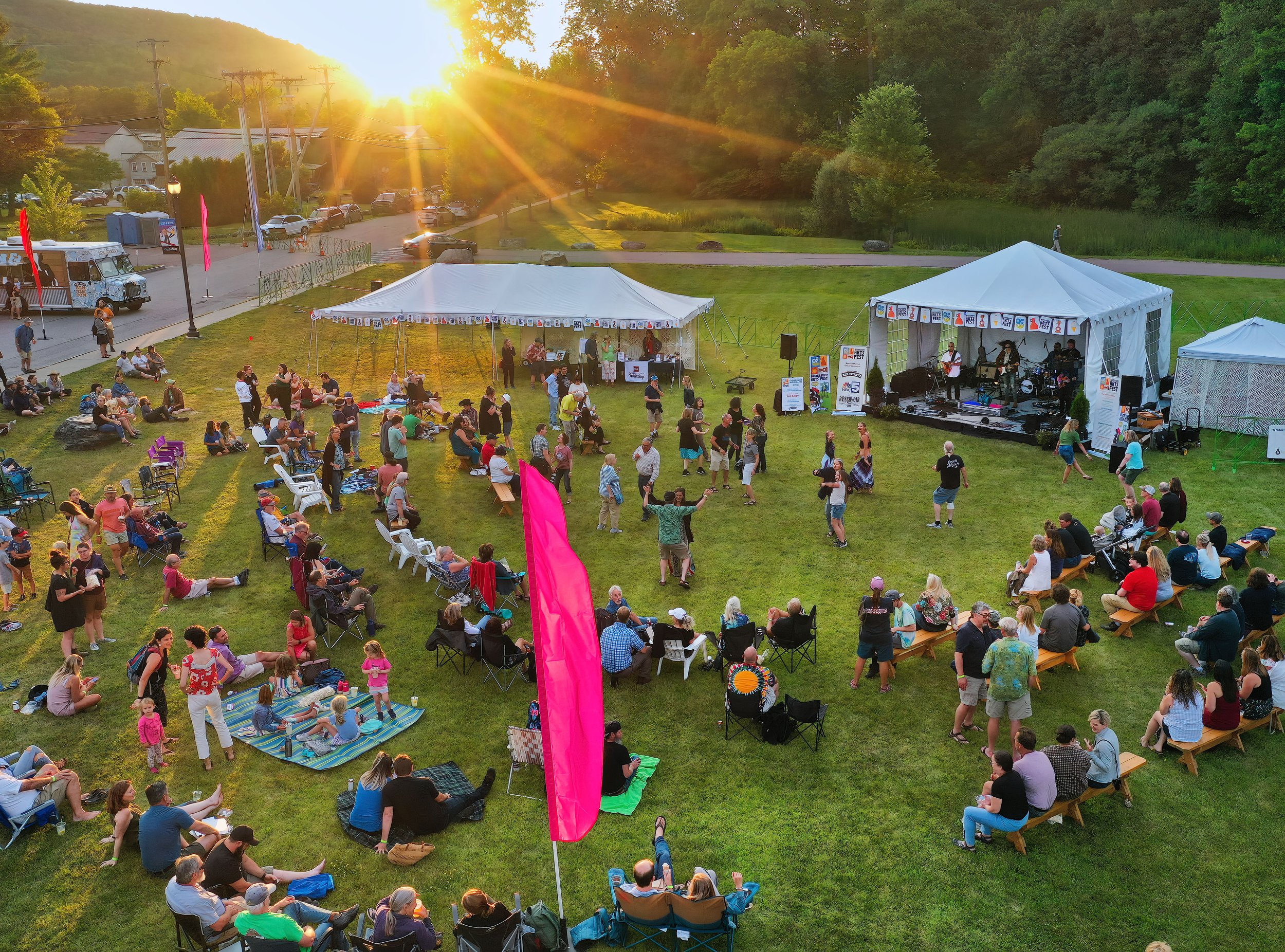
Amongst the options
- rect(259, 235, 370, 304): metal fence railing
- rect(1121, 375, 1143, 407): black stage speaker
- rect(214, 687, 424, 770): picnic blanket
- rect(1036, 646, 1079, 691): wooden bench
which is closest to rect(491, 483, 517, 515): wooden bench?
rect(214, 687, 424, 770): picnic blanket

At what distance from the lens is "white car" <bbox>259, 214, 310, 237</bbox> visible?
53.3 meters

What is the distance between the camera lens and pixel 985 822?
836cm

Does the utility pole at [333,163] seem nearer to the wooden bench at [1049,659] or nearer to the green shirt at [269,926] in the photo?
the wooden bench at [1049,659]

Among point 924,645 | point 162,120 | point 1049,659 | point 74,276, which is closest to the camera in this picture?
point 1049,659

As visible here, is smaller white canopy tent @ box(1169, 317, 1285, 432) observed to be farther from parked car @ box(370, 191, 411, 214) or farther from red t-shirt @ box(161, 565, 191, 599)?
parked car @ box(370, 191, 411, 214)

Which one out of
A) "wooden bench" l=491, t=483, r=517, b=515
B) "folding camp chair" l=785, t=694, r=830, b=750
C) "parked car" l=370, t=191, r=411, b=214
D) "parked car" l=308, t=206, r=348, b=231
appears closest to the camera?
"folding camp chair" l=785, t=694, r=830, b=750

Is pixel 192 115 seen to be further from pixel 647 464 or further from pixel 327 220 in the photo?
pixel 647 464

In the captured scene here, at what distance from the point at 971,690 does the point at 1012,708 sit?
447 millimetres

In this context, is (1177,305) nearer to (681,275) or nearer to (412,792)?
(681,275)

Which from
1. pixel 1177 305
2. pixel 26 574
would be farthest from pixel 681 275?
pixel 26 574

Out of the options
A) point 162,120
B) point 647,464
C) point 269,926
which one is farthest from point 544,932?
point 162,120

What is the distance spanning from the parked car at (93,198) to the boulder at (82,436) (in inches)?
2217

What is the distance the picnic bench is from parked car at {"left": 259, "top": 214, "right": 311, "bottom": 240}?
49.1 m

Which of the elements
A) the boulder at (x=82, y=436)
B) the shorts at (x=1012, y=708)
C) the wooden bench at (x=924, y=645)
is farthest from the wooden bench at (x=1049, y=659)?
the boulder at (x=82, y=436)
